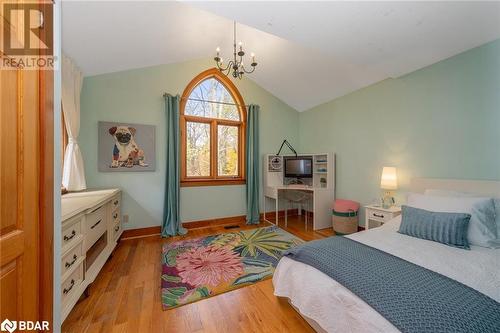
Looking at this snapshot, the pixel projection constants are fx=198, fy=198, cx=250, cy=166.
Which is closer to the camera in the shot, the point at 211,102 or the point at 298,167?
the point at 211,102

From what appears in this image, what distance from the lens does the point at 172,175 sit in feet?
10.8

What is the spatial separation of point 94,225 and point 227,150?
2479 mm

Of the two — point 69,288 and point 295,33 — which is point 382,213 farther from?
point 69,288

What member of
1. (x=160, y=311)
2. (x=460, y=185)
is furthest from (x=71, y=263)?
(x=460, y=185)

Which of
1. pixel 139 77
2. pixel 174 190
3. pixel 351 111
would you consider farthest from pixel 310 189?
pixel 139 77

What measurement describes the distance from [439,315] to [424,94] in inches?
104

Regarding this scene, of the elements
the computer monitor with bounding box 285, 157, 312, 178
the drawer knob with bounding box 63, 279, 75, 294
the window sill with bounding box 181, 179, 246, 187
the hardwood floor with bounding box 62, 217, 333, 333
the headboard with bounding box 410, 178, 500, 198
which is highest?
the computer monitor with bounding box 285, 157, 312, 178

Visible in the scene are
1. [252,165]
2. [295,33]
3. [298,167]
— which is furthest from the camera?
[298,167]

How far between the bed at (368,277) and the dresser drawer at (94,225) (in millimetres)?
1724

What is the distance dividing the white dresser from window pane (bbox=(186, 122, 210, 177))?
1479mm

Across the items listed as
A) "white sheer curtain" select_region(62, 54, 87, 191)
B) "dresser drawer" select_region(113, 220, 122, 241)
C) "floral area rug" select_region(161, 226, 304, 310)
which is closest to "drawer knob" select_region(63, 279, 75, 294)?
"floral area rug" select_region(161, 226, 304, 310)

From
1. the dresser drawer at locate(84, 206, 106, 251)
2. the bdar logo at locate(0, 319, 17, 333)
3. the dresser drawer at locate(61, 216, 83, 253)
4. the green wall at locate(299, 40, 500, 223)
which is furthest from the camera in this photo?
the green wall at locate(299, 40, 500, 223)

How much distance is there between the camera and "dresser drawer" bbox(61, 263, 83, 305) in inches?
54.9

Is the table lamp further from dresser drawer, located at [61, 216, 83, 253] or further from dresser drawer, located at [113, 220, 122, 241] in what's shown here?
dresser drawer, located at [113, 220, 122, 241]
